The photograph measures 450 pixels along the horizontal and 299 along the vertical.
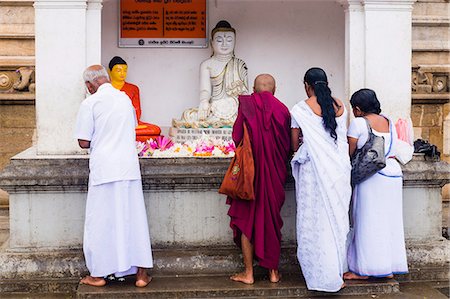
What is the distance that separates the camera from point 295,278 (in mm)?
6902

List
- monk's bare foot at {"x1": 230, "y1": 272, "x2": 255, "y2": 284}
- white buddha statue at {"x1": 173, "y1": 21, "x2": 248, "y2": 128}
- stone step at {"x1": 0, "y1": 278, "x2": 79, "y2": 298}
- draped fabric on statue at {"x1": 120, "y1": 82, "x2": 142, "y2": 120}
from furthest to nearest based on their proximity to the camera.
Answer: white buddha statue at {"x1": 173, "y1": 21, "x2": 248, "y2": 128} < draped fabric on statue at {"x1": 120, "y1": 82, "x2": 142, "y2": 120} < stone step at {"x1": 0, "y1": 278, "x2": 79, "y2": 298} < monk's bare foot at {"x1": 230, "y1": 272, "x2": 255, "y2": 284}

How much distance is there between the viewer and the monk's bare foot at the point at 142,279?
21.7 feet

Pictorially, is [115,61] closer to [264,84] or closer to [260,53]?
[260,53]

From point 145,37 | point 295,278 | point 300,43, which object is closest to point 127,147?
point 295,278

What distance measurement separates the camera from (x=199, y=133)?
8828 mm

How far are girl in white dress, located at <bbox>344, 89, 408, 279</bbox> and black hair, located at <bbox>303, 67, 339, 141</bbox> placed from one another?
343mm

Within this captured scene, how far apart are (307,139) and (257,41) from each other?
3.57 metres

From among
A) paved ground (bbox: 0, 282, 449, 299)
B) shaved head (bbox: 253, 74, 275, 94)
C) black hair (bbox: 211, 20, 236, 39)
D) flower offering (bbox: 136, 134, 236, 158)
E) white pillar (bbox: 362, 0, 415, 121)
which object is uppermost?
black hair (bbox: 211, 20, 236, 39)

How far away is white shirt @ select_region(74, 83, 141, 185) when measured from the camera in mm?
6340

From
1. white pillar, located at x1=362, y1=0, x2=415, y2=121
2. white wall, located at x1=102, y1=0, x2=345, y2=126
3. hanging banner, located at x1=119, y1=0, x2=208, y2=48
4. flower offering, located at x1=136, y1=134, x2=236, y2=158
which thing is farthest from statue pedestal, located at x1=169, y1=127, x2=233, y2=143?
white pillar, located at x1=362, y1=0, x2=415, y2=121

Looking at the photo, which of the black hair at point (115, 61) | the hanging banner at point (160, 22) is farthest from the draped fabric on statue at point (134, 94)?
the hanging banner at point (160, 22)

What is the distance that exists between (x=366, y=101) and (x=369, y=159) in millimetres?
532

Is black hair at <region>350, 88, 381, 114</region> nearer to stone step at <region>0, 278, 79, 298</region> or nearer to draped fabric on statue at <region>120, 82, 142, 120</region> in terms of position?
stone step at <region>0, 278, 79, 298</region>

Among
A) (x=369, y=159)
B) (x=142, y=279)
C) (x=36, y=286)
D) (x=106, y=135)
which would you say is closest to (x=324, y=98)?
(x=369, y=159)
